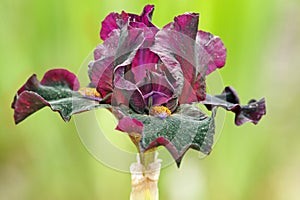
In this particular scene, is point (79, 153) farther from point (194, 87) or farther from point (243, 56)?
point (194, 87)

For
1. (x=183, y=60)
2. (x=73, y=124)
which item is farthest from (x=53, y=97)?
(x=73, y=124)

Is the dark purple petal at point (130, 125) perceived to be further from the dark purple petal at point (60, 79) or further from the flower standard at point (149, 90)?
the dark purple petal at point (60, 79)

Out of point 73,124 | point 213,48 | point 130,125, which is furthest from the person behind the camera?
point 73,124

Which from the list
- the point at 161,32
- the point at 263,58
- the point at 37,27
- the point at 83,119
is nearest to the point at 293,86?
the point at 263,58

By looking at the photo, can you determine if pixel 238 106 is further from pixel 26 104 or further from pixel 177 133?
pixel 26 104

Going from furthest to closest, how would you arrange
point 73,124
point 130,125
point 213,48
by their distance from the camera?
point 73,124
point 213,48
point 130,125

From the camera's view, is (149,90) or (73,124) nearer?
(149,90)

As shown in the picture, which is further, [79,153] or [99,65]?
[79,153]
